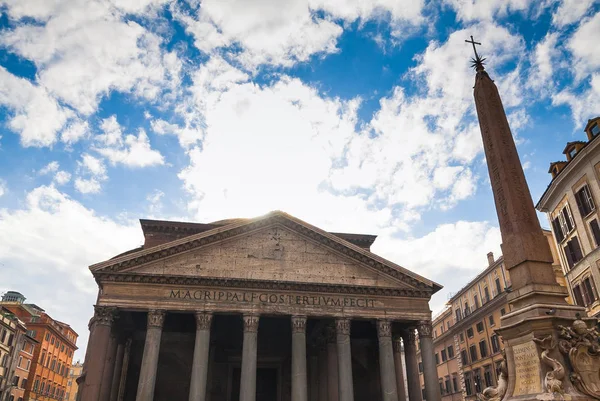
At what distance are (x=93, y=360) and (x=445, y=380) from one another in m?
34.3

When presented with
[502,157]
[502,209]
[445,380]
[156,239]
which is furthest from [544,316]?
[445,380]

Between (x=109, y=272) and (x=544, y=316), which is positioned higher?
(x=109, y=272)

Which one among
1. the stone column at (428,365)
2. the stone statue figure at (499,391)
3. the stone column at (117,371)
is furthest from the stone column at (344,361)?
the stone statue figure at (499,391)

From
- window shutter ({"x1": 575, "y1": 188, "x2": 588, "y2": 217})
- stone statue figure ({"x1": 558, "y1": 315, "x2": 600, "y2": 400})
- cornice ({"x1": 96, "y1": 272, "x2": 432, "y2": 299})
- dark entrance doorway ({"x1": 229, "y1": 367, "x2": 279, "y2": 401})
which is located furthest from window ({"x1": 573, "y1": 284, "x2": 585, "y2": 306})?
stone statue figure ({"x1": 558, "y1": 315, "x2": 600, "y2": 400})

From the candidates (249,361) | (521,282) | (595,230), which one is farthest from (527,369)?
(595,230)

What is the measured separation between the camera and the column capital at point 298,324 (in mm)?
19484

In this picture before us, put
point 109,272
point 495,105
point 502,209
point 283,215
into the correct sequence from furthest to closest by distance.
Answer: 1. point 283,215
2. point 109,272
3. point 495,105
4. point 502,209

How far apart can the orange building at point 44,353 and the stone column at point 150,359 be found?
33.1 meters

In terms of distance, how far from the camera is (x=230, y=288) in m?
19.7

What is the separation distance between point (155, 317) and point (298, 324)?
6082mm

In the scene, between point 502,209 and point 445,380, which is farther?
point 445,380

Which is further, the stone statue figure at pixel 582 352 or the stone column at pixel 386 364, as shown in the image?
the stone column at pixel 386 364

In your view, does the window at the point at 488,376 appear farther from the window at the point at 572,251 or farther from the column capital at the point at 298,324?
the column capital at the point at 298,324

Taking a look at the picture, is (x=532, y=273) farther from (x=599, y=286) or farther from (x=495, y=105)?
(x=599, y=286)
